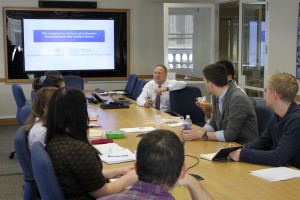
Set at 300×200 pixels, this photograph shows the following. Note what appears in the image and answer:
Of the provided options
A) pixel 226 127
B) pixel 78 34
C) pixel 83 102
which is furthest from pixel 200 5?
pixel 83 102

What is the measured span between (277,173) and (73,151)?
3.72ft

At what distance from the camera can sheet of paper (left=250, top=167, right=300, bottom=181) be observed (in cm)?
225

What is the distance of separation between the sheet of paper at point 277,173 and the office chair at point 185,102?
269 centimetres

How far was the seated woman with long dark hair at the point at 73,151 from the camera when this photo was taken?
2039 mm

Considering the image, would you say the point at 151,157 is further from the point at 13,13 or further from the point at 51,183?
the point at 13,13

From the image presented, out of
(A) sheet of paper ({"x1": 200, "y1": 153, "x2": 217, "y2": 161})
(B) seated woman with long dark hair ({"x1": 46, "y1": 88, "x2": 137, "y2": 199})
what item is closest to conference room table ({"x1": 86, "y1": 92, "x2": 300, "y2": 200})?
(A) sheet of paper ({"x1": 200, "y1": 153, "x2": 217, "y2": 161})

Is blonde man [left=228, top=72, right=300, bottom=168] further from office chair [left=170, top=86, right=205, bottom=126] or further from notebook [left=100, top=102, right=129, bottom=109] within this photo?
notebook [left=100, top=102, right=129, bottom=109]

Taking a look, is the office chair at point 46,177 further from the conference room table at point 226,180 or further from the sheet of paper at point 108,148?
the sheet of paper at point 108,148

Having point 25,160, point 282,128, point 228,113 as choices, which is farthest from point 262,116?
point 25,160

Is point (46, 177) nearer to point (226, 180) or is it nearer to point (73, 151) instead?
point (73, 151)

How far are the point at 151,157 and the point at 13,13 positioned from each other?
23.7 feet

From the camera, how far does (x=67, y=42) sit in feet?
26.9

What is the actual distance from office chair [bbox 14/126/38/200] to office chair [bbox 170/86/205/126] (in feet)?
8.46

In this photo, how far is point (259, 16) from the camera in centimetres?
695
